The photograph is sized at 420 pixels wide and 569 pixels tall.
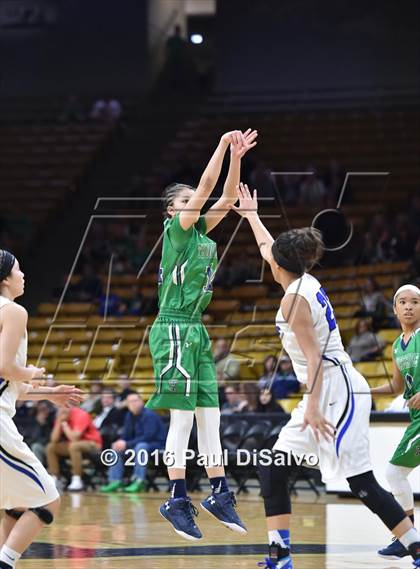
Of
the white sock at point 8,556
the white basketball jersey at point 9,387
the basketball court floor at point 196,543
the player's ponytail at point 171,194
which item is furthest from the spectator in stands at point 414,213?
the white sock at point 8,556

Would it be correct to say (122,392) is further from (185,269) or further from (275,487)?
(275,487)

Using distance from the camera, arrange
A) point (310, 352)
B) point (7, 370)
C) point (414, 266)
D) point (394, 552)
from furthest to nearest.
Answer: point (414, 266) → point (394, 552) → point (310, 352) → point (7, 370)

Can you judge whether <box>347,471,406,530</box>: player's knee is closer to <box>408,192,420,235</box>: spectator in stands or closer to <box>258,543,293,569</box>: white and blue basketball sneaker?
<box>258,543,293,569</box>: white and blue basketball sneaker

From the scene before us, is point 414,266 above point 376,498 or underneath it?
above

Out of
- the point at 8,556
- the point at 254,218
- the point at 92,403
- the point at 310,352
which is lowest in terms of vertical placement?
the point at 8,556

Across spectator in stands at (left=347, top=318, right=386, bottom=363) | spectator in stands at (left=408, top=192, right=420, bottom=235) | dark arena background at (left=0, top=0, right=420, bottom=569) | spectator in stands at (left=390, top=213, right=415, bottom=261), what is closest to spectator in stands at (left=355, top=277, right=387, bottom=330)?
dark arena background at (left=0, top=0, right=420, bottom=569)

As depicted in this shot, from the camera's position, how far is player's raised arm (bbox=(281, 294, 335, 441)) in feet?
20.1

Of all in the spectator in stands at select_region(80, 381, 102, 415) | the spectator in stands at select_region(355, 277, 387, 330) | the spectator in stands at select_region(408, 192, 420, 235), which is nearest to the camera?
the spectator in stands at select_region(355, 277, 387, 330)

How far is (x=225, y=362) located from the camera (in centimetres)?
1316

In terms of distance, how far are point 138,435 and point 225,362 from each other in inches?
50.4

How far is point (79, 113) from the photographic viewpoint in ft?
78.2

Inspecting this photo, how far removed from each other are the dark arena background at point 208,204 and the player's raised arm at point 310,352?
6.24 ft

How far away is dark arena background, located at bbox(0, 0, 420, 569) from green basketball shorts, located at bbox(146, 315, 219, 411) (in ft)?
4.27

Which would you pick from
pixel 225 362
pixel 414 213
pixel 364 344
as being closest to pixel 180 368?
pixel 225 362
